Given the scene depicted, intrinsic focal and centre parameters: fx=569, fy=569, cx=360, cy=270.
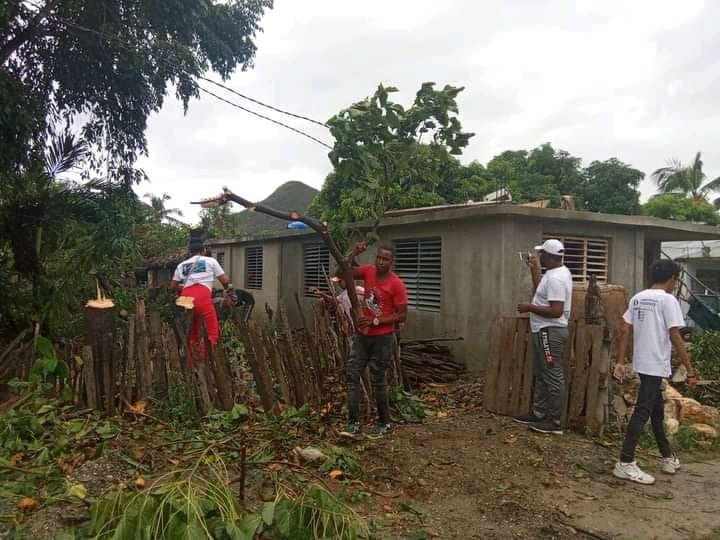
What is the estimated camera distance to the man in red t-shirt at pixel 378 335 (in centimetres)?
498

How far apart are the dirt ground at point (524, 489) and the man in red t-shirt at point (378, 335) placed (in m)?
0.35

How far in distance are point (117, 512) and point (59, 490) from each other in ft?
2.87

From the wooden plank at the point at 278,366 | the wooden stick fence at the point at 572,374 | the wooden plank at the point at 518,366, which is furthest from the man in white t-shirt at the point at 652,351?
the wooden plank at the point at 278,366

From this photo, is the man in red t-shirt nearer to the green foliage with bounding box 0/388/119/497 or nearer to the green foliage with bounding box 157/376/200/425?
the green foliage with bounding box 157/376/200/425

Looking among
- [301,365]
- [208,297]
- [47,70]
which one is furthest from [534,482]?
[47,70]

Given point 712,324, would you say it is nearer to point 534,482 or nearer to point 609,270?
point 609,270

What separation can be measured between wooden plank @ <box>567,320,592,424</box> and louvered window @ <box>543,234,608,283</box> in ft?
11.4

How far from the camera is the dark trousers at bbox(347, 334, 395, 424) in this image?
197 inches

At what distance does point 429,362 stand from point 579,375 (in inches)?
109

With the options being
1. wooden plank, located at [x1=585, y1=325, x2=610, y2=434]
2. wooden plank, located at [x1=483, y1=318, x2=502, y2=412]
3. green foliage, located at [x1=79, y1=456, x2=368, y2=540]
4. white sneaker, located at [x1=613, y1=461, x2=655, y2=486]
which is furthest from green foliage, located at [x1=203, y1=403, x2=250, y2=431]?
wooden plank, located at [x1=585, y1=325, x2=610, y2=434]

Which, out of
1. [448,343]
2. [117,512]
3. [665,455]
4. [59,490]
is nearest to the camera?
[117,512]

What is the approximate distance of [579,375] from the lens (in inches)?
209

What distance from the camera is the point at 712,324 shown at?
41.7 feet

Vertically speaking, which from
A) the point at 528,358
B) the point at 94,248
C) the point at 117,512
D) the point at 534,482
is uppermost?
the point at 94,248
